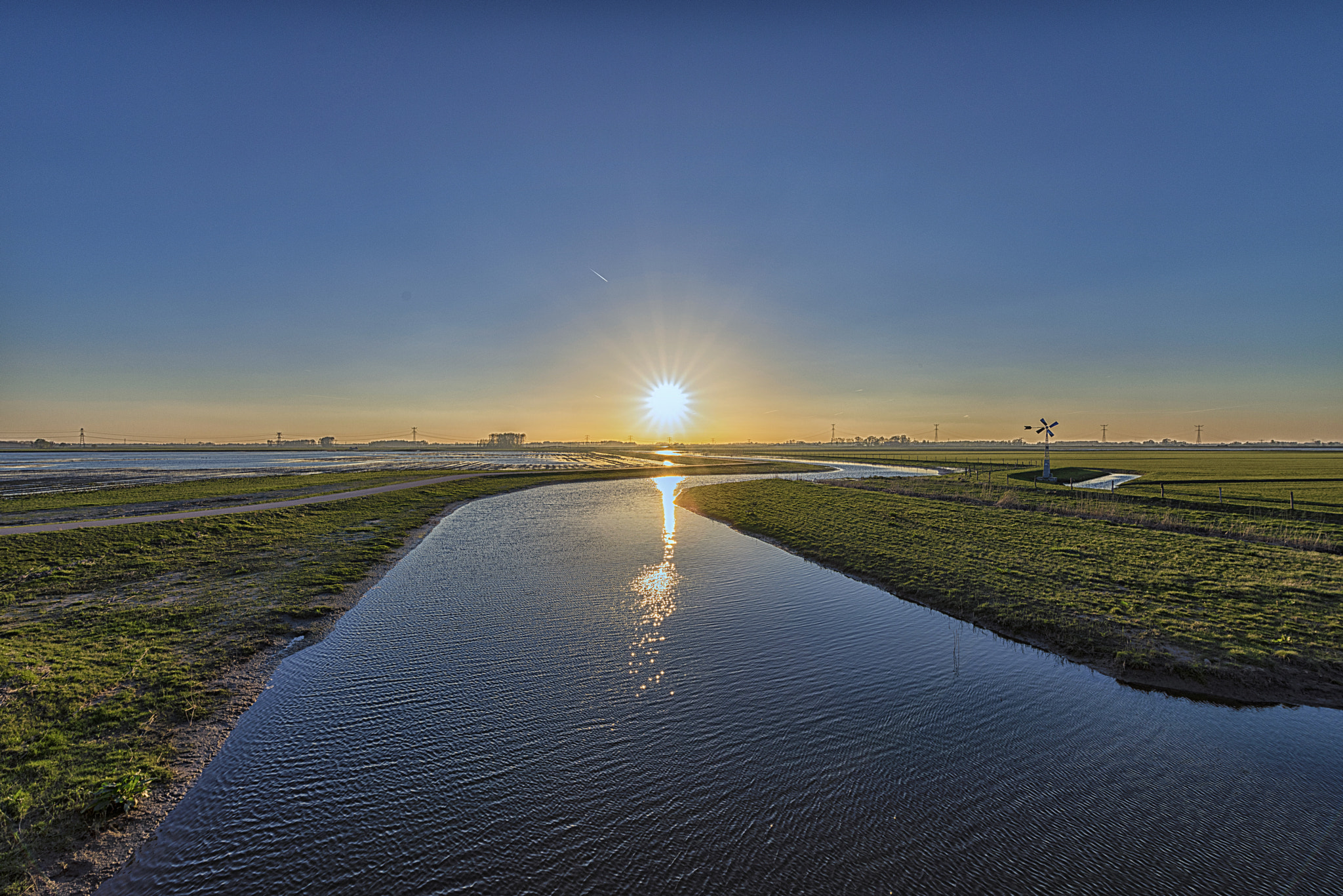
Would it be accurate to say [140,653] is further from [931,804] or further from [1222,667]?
[1222,667]

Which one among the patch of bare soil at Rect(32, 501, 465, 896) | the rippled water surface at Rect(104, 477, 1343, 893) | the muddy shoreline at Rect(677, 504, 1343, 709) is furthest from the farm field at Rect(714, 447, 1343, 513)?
the patch of bare soil at Rect(32, 501, 465, 896)

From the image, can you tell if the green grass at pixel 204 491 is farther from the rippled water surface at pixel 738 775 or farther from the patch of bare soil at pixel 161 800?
the rippled water surface at pixel 738 775

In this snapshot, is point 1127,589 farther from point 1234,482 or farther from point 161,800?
point 1234,482

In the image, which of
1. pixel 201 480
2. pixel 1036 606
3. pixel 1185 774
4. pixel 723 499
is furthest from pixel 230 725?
pixel 201 480

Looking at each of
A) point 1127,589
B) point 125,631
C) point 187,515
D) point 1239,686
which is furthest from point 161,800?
point 187,515

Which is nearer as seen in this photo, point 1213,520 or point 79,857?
point 79,857

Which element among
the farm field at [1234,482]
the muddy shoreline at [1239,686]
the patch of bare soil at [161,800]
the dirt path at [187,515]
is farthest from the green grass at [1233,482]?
the dirt path at [187,515]

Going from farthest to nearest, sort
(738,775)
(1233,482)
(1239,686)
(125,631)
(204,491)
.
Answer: (1233,482) < (204,491) < (125,631) < (1239,686) < (738,775)
